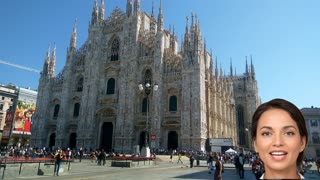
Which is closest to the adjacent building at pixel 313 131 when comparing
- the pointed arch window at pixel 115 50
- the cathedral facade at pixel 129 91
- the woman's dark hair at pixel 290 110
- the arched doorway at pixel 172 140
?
the cathedral facade at pixel 129 91

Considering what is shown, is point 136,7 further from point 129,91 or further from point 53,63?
point 53,63

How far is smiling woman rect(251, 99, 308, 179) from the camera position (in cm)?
145

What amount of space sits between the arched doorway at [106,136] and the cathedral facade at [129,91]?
0.48 ft

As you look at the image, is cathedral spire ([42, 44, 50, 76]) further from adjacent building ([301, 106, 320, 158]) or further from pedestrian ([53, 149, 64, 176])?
adjacent building ([301, 106, 320, 158])

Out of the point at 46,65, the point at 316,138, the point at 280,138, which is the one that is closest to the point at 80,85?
the point at 46,65

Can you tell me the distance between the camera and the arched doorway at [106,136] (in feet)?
130

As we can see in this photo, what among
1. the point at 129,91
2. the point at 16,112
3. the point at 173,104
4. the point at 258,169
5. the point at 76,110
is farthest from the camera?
the point at 16,112

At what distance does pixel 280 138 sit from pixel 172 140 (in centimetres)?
3478

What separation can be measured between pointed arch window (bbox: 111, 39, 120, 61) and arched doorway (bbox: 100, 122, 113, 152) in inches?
414

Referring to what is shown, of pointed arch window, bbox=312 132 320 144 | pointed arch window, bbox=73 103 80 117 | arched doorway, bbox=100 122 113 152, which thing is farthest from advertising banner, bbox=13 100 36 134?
pointed arch window, bbox=312 132 320 144

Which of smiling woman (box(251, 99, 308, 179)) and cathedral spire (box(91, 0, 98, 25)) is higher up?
cathedral spire (box(91, 0, 98, 25))

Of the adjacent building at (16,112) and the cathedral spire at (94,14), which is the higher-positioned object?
the cathedral spire at (94,14)

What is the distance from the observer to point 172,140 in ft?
117

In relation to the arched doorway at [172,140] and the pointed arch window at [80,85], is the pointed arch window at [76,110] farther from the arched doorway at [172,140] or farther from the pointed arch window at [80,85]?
the arched doorway at [172,140]
